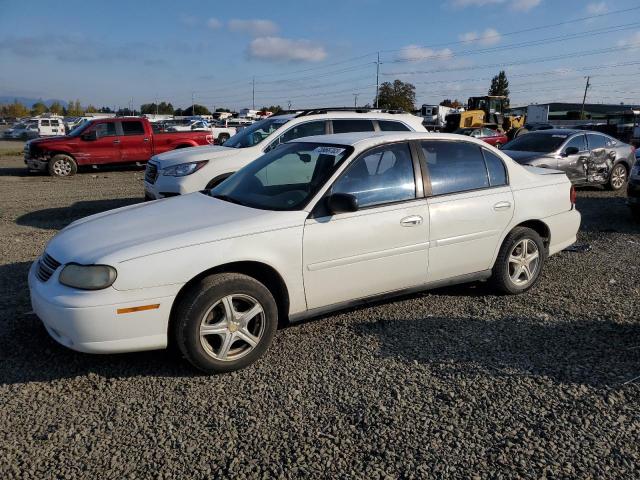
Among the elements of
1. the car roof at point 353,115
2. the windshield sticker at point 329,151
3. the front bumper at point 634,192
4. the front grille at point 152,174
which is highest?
the car roof at point 353,115

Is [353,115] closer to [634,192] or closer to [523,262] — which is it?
[523,262]

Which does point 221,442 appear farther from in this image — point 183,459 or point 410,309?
point 410,309

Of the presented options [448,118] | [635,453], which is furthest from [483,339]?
[448,118]

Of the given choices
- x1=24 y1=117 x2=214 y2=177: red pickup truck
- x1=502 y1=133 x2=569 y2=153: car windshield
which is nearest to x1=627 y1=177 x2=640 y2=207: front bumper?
x1=502 y1=133 x2=569 y2=153: car windshield

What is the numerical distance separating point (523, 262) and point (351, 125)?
168 inches

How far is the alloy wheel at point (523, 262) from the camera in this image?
16.4 ft

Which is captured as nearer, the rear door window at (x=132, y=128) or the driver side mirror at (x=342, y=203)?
the driver side mirror at (x=342, y=203)

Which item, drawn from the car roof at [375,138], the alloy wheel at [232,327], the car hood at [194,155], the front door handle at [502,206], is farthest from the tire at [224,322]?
the car hood at [194,155]

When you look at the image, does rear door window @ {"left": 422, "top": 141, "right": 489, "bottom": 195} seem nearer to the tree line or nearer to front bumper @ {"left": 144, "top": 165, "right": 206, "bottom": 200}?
front bumper @ {"left": 144, "top": 165, "right": 206, "bottom": 200}

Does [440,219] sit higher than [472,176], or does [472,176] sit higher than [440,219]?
[472,176]

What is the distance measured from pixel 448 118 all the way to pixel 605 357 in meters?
34.3

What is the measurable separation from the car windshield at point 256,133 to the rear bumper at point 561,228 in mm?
4727

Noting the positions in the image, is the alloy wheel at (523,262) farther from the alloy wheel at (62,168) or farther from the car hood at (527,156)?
the alloy wheel at (62,168)

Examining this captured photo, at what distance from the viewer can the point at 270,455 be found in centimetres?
274
